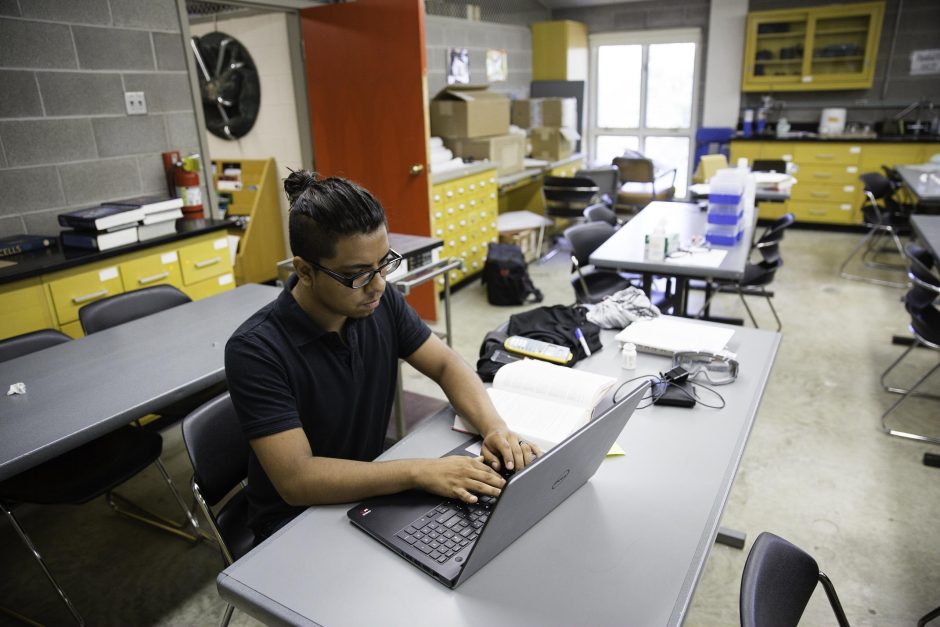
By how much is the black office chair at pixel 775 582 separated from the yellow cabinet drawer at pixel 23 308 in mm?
2924

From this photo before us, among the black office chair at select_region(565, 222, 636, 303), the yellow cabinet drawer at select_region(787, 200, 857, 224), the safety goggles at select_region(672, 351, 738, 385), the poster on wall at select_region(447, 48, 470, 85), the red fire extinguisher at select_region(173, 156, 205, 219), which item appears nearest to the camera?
the safety goggles at select_region(672, 351, 738, 385)

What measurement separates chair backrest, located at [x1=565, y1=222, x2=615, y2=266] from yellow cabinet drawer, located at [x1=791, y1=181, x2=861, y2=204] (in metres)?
4.09

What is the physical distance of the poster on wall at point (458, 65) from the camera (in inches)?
233

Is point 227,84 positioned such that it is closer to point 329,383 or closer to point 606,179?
point 606,179

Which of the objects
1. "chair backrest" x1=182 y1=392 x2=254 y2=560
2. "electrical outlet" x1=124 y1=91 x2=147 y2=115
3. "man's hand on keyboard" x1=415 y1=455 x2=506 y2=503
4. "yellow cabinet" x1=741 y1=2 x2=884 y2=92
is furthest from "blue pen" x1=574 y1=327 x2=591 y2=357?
"yellow cabinet" x1=741 y1=2 x2=884 y2=92

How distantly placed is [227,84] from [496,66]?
2.82 meters

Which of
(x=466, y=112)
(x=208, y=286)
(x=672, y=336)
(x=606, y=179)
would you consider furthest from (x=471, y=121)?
(x=672, y=336)

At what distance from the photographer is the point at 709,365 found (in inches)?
73.7

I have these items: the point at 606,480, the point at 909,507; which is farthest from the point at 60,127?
the point at 909,507

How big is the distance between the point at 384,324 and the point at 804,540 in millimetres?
1807

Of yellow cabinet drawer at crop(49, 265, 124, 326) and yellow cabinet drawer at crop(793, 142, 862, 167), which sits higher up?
yellow cabinet drawer at crop(793, 142, 862, 167)

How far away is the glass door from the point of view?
7.68 m

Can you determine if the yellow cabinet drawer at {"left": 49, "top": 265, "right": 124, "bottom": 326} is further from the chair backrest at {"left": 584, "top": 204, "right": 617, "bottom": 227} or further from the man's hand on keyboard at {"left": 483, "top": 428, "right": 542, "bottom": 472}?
the chair backrest at {"left": 584, "top": 204, "right": 617, "bottom": 227}

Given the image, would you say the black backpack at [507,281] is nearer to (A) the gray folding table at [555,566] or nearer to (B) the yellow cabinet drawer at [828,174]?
(A) the gray folding table at [555,566]
